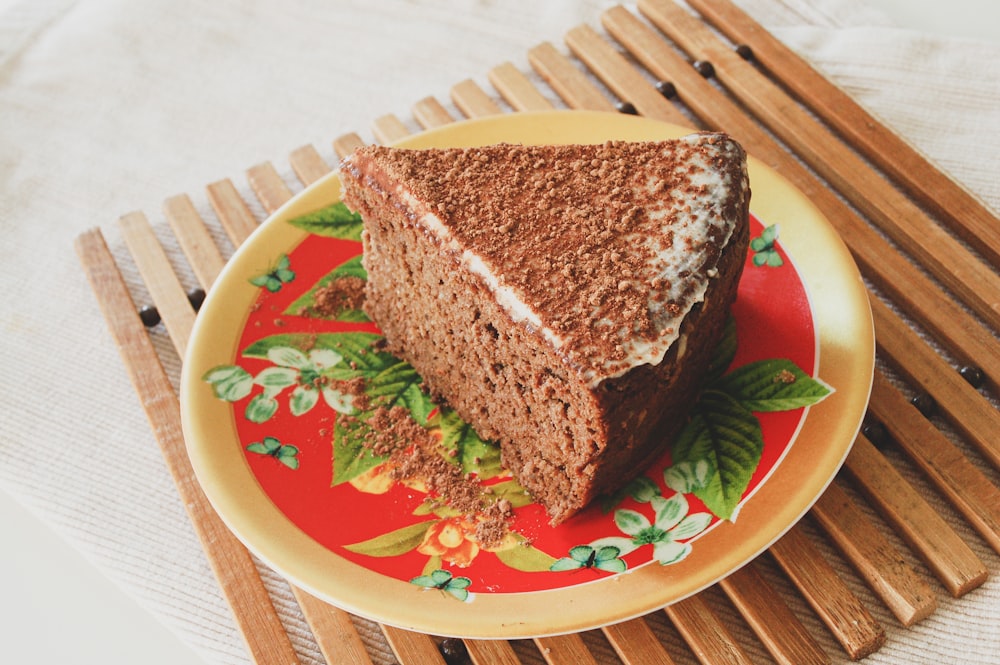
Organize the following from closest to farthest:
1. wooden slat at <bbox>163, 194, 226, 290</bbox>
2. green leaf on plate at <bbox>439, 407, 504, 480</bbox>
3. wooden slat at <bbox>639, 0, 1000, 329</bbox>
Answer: green leaf on plate at <bbox>439, 407, 504, 480</bbox>, wooden slat at <bbox>639, 0, 1000, 329</bbox>, wooden slat at <bbox>163, 194, 226, 290</bbox>

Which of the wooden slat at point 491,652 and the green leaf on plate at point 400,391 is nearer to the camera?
the wooden slat at point 491,652

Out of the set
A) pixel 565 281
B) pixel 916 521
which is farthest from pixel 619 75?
pixel 916 521

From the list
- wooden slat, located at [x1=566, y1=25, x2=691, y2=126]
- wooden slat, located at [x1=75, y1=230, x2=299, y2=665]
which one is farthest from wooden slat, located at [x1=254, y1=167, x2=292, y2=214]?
wooden slat, located at [x1=566, y1=25, x2=691, y2=126]

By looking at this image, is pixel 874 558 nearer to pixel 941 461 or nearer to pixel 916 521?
pixel 916 521

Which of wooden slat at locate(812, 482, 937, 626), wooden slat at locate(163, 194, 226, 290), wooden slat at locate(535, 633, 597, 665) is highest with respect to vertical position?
wooden slat at locate(163, 194, 226, 290)

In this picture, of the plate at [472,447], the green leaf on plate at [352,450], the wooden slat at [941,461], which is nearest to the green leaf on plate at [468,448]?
the plate at [472,447]

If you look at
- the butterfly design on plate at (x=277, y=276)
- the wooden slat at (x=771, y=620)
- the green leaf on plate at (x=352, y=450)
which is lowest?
the wooden slat at (x=771, y=620)

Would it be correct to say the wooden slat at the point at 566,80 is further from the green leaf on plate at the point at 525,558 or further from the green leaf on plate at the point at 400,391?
the green leaf on plate at the point at 525,558

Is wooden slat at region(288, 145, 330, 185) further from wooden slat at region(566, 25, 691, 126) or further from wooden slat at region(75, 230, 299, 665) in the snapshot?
wooden slat at region(566, 25, 691, 126)
